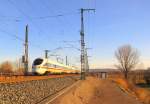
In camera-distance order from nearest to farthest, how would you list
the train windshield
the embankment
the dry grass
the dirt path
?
the embankment
the dirt path
the dry grass
the train windshield

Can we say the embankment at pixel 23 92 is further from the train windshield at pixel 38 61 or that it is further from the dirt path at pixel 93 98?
the train windshield at pixel 38 61

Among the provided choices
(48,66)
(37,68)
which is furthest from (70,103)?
(48,66)

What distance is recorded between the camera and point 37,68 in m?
40.3

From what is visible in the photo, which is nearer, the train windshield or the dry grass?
the dry grass

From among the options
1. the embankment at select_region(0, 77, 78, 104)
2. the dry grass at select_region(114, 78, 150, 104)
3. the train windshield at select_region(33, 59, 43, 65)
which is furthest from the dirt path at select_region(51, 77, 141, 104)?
the train windshield at select_region(33, 59, 43, 65)

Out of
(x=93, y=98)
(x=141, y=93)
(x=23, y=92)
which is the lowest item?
(x=141, y=93)

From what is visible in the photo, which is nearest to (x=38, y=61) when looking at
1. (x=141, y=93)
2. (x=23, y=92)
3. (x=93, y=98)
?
(x=93, y=98)

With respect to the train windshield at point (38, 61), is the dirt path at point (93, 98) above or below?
below

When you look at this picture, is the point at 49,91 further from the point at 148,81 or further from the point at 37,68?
the point at 148,81

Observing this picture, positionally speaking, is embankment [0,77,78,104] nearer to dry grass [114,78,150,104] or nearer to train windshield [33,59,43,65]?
train windshield [33,59,43,65]

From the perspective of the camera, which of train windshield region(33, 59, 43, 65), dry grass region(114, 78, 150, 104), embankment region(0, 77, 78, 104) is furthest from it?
train windshield region(33, 59, 43, 65)

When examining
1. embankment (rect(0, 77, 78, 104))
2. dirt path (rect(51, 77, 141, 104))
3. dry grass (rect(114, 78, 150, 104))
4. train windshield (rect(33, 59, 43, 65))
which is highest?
train windshield (rect(33, 59, 43, 65))

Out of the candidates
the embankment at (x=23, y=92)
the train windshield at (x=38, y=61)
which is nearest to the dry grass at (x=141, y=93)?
the train windshield at (x=38, y=61)

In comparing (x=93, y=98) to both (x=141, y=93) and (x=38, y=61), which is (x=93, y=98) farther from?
(x=141, y=93)
